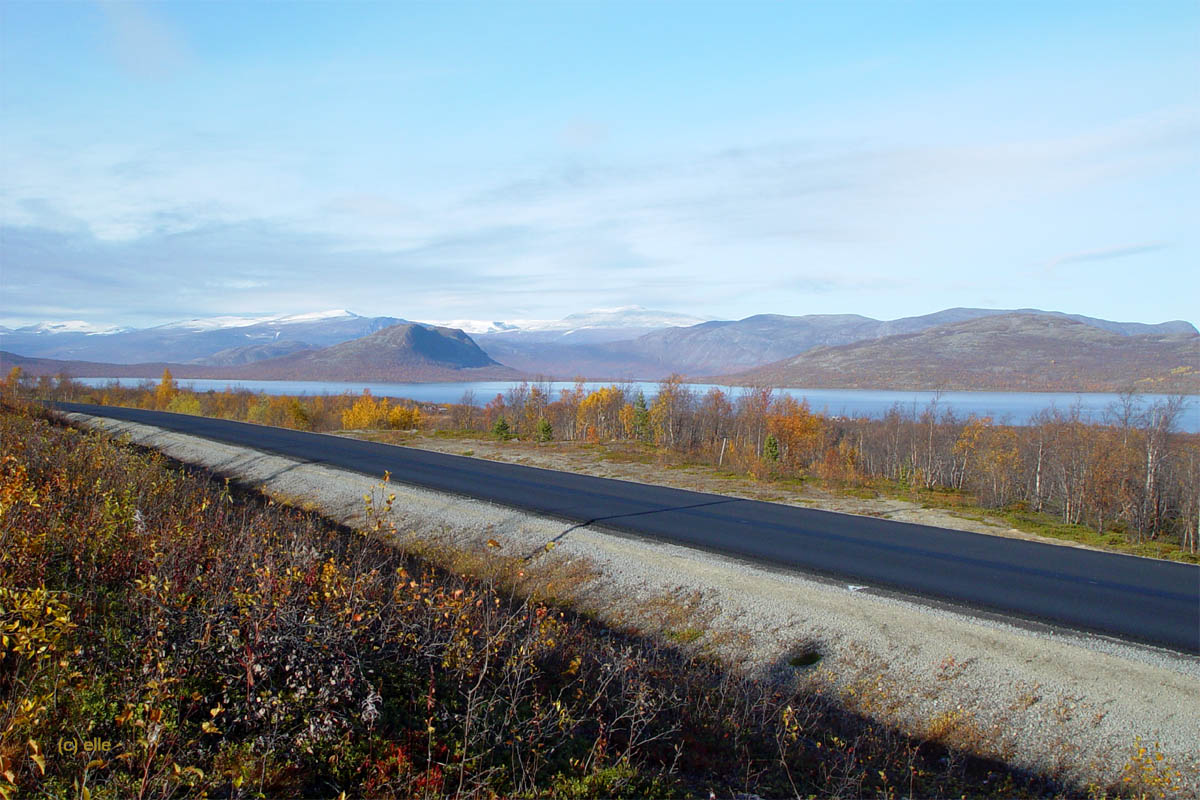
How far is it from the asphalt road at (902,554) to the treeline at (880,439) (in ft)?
21.4

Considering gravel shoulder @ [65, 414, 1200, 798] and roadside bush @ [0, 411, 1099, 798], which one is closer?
roadside bush @ [0, 411, 1099, 798]

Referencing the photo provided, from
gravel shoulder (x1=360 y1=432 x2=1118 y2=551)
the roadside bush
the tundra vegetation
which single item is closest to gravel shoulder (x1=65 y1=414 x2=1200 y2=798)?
the tundra vegetation

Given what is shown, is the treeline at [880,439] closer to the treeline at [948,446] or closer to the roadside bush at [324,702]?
the treeline at [948,446]

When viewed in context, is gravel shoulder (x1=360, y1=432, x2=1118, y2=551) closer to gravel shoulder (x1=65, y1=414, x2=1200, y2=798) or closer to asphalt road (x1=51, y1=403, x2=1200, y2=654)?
Answer: asphalt road (x1=51, y1=403, x2=1200, y2=654)

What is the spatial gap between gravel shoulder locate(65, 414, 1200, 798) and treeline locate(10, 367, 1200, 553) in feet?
34.5

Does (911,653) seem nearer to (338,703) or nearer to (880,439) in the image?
(338,703)

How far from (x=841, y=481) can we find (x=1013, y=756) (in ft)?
48.8

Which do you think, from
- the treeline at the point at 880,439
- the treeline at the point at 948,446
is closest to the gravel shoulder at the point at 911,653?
the treeline at the point at 948,446

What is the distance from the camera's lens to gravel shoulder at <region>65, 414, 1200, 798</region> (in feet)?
20.4

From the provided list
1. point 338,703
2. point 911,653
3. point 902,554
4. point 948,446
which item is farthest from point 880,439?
point 338,703

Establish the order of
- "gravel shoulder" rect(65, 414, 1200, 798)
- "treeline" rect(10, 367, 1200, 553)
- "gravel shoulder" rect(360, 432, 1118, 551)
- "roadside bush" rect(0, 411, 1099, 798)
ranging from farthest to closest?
1. "treeline" rect(10, 367, 1200, 553)
2. "gravel shoulder" rect(360, 432, 1118, 551)
3. "gravel shoulder" rect(65, 414, 1200, 798)
4. "roadside bush" rect(0, 411, 1099, 798)

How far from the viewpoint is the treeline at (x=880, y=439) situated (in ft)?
74.0

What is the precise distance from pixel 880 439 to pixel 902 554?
198 feet

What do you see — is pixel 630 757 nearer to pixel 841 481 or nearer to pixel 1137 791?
pixel 1137 791
